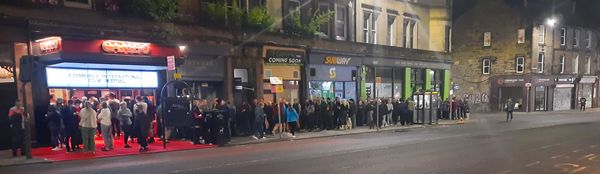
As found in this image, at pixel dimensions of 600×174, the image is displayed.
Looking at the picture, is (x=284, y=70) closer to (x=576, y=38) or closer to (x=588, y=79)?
(x=576, y=38)

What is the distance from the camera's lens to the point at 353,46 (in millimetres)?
26578

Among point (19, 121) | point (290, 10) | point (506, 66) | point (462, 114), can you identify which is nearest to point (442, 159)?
point (19, 121)

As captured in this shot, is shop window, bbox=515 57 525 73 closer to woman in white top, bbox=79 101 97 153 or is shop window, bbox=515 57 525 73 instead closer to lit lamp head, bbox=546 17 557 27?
lit lamp head, bbox=546 17 557 27

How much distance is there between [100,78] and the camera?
16.8m

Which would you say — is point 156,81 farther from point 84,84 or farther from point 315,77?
point 315,77

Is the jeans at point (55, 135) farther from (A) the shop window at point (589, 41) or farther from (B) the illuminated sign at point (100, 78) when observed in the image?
(A) the shop window at point (589, 41)

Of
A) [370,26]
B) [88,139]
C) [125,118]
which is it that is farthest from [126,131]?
[370,26]

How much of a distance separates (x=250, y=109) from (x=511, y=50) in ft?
115

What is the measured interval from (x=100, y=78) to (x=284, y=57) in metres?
8.50

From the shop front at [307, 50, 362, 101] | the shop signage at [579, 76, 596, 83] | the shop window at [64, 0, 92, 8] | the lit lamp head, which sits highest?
the lit lamp head

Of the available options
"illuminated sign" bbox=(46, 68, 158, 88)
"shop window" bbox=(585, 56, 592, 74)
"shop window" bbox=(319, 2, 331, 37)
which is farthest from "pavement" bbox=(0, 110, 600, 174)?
"shop window" bbox=(585, 56, 592, 74)

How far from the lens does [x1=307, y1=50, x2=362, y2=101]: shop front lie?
80.1ft

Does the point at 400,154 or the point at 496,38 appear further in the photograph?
the point at 496,38

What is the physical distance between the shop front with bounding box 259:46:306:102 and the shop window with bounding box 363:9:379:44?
6.12m
